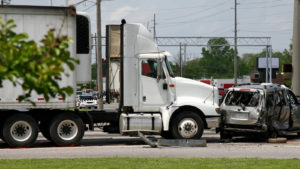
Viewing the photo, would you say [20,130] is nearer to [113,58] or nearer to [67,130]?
[67,130]

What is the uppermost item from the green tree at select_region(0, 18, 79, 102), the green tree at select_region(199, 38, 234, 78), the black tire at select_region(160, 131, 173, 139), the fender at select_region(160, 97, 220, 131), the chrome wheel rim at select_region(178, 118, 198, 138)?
the green tree at select_region(199, 38, 234, 78)

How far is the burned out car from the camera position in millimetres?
16906

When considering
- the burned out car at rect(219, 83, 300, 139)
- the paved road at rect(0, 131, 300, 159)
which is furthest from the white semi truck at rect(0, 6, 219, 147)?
the burned out car at rect(219, 83, 300, 139)

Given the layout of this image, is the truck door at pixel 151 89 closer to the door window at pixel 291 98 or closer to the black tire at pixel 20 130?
the black tire at pixel 20 130

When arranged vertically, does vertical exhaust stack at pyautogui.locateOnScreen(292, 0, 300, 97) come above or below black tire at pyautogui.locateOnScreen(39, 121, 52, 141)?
above

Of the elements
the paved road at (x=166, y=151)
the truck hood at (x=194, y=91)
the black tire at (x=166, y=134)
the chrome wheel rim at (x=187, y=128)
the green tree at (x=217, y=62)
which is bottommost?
the paved road at (x=166, y=151)

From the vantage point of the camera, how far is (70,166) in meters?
10.8

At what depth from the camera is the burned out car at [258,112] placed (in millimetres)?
16906

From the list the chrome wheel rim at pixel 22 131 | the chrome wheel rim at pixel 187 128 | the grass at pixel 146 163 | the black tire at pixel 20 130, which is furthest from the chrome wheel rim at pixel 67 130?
the grass at pixel 146 163

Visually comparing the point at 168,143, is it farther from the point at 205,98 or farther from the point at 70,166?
the point at 70,166

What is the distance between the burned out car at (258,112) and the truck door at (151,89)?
2150 mm

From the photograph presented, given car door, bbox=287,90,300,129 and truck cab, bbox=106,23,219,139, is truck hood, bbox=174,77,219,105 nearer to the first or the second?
truck cab, bbox=106,23,219,139

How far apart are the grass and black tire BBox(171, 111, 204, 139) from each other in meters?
4.29

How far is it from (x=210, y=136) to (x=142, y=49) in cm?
515
